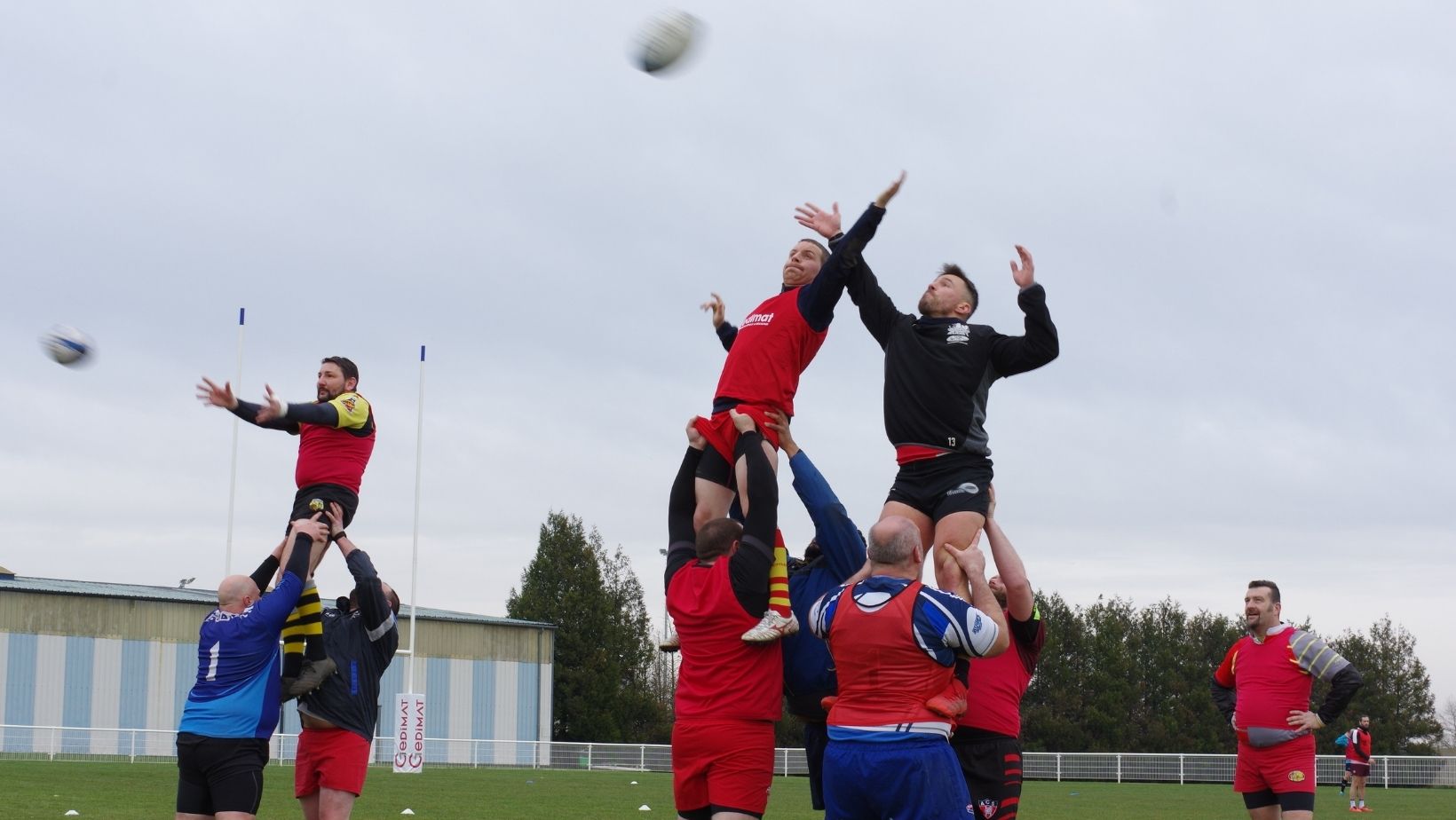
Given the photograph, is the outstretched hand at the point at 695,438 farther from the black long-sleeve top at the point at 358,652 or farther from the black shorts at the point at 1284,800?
the black shorts at the point at 1284,800

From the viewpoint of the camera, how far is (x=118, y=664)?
5031 cm

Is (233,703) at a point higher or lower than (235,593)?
lower

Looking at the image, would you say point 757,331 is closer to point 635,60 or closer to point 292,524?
point 635,60

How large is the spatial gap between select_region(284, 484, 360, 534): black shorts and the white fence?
110 ft

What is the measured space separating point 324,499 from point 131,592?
1804 inches

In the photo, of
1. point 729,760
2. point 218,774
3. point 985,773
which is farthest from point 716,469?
point 218,774

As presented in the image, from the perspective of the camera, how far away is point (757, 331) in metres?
9.88

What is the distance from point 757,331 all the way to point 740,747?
3040 mm

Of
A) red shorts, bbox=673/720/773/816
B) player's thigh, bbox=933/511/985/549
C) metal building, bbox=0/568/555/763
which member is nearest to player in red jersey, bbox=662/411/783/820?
red shorts, bbox=673/720/773/816

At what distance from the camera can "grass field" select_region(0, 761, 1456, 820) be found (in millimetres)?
20453

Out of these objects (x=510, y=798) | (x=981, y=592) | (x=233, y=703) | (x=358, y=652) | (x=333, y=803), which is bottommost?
(x=510, y=798)

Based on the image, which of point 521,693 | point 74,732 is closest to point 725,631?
point 74,732

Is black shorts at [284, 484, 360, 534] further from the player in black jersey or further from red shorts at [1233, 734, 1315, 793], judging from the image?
red shorts at [1233, 734, 1315, 793]

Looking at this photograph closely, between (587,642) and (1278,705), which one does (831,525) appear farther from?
(587,642)
